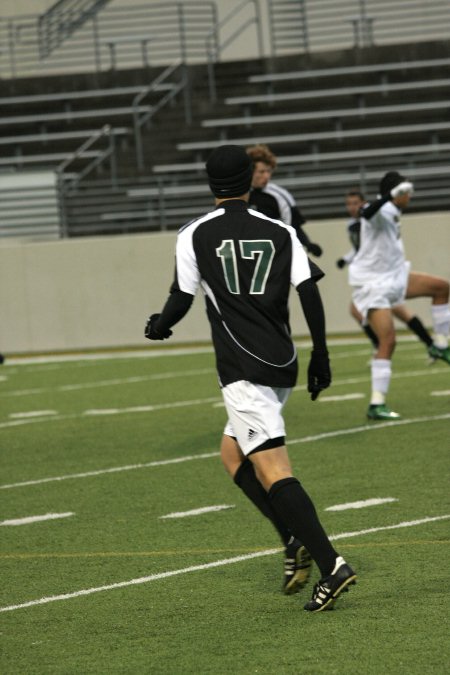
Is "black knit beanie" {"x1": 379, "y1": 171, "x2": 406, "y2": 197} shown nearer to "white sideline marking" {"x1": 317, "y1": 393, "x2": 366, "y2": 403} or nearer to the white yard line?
"white sideline marking" {"x1": 317, "y1": 393, "x2": 366, "y2": 403}

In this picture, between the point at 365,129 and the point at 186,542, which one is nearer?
the point at 186,542

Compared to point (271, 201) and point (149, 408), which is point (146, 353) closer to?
point (149, 408)

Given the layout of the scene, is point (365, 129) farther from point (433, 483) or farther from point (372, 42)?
point (433, 483)

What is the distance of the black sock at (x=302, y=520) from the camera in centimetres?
545

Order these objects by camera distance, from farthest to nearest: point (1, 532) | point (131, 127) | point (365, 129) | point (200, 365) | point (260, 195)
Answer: point (131, 127)
point (365, 129)
point (200, 365)
point (260, 195)
point (1, 532)

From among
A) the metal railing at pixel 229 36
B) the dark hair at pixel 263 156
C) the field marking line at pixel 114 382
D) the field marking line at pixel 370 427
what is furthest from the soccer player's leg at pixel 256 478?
the metal railing at pixel 229 36

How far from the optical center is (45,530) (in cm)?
777

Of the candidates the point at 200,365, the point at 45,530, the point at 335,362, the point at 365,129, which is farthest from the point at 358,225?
the point at 365,129

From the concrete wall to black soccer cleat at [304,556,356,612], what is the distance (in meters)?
16.5

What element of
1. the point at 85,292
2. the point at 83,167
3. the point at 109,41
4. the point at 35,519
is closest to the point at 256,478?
the point at 35,519

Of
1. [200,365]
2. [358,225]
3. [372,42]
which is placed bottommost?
[200,365]

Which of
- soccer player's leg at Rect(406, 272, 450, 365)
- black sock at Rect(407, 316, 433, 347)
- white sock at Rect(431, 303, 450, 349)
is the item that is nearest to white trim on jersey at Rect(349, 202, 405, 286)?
soccer player's leg at Rect(406, 272, 450, 365)

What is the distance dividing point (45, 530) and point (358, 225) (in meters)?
6.18

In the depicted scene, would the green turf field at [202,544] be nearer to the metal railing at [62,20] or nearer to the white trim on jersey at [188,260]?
the white trim on jersey at [188,260]
